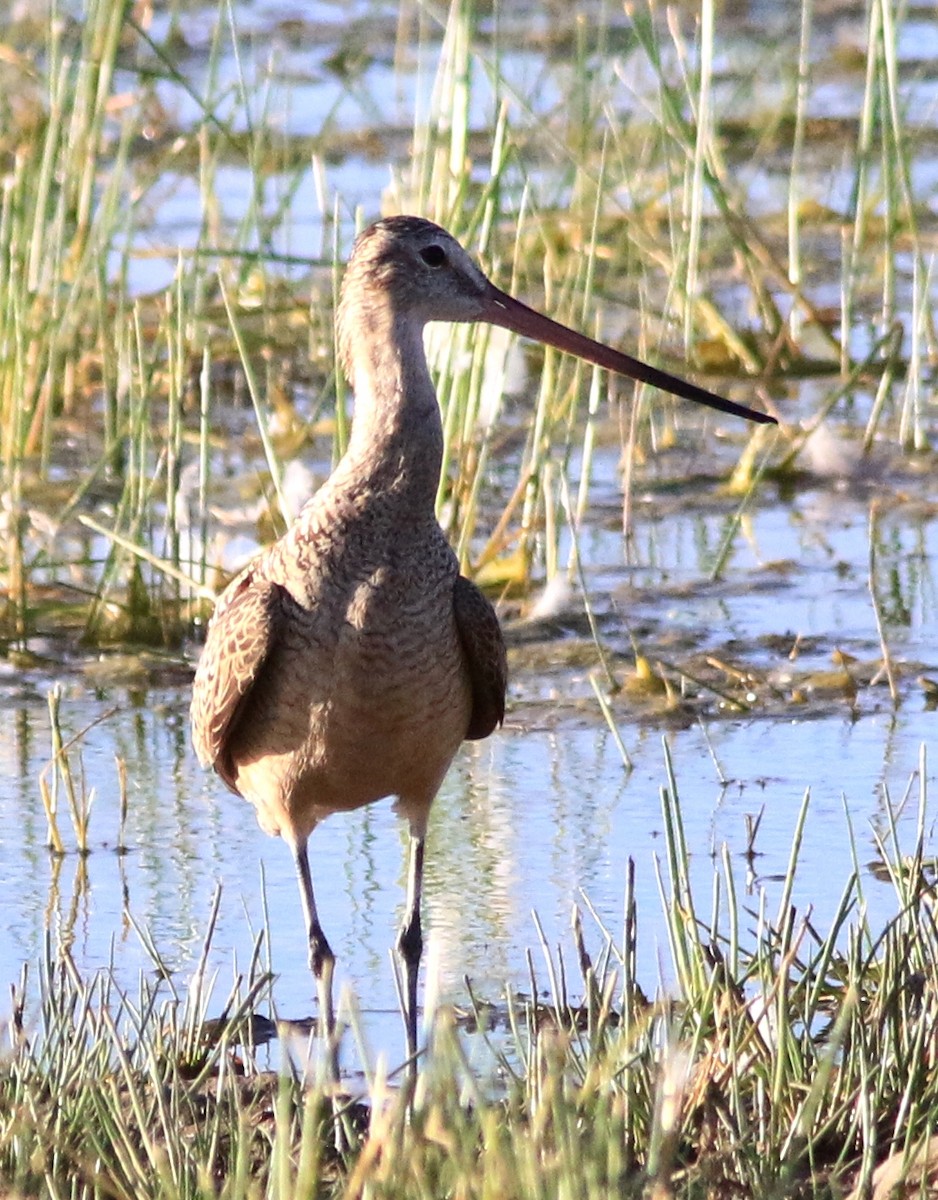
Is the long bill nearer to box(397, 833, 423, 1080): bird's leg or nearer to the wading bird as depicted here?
the wading bird

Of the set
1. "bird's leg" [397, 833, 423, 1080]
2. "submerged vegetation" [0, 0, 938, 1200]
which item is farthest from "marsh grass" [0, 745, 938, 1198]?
"bird's leg" [397, 833, 423, 1080]

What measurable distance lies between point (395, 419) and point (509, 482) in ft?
13.4

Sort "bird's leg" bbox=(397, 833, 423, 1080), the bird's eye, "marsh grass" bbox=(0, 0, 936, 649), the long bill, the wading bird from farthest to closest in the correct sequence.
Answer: "marsh grass" bbox=(0, 0, 936, 649)
the long bill
the bird's eye
"bird's leg" bbox=(397, 833, 423, 1080)
the wading bird

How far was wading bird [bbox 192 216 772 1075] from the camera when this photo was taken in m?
4.94

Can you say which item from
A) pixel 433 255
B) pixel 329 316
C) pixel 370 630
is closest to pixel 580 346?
pixel 433 255

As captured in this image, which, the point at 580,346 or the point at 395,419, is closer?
the point at 395,419

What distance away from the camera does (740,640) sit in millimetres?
7648

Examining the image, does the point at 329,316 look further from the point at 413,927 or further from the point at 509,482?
the point at 413,927

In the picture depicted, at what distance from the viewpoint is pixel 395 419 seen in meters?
5.10

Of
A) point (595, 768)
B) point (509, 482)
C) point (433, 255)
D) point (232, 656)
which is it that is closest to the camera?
point (232, 656)

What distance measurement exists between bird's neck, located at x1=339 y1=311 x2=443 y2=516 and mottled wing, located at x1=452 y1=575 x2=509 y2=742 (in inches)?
7.7

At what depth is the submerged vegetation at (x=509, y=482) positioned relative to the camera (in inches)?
149

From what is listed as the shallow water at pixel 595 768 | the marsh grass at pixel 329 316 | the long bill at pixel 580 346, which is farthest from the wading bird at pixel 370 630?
the marsh grass at pixel 329 316

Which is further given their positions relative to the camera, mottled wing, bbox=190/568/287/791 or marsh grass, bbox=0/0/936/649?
marsh grass, bbox=0/0/936/649
